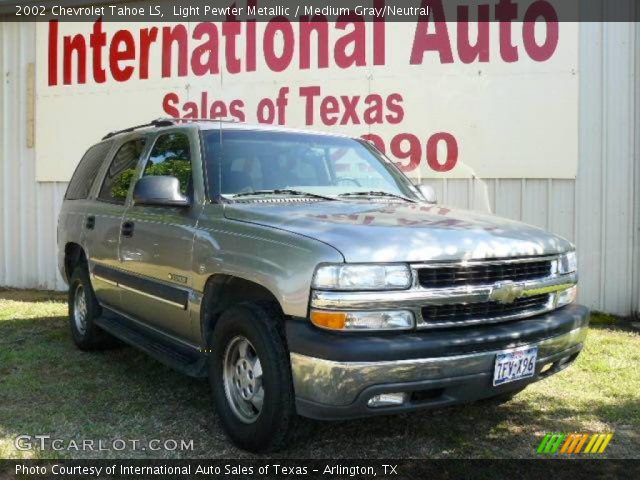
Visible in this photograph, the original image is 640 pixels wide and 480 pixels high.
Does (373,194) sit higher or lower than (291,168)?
lower

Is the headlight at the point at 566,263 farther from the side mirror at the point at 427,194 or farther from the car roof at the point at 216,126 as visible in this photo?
the car roof at the point at 216,126

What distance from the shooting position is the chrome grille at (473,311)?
303 centimetres

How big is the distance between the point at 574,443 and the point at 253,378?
190 cm

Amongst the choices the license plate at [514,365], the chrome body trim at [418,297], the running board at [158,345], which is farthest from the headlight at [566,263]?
the running board at [158,345]

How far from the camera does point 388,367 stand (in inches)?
112

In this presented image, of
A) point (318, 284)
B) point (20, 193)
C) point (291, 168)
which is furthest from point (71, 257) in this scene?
point (20, 193)

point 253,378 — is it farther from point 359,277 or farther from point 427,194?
point 427,194

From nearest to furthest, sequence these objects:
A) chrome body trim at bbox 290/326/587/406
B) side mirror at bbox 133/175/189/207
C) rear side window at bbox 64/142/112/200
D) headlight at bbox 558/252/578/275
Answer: chrome body trim at bbox 290/326/587/406, headlight at bbox 558/252/578/275, side mirror at bbox 133/175/189/207, rear side window at bbox 64/142/112/200

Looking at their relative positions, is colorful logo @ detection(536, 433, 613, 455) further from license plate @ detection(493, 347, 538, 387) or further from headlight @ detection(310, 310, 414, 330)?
A: headlight @ detection(310, 310, 414, 330)

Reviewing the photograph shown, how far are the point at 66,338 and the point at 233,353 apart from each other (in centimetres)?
337

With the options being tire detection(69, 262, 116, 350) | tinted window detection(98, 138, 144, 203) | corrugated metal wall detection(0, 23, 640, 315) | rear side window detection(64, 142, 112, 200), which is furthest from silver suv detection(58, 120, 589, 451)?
corrugated metal wall detection(0, 23, 640, 315)

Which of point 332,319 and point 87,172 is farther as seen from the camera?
point 87,172

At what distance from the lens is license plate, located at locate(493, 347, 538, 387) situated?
3111 mm

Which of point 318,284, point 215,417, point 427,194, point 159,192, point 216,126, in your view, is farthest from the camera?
point 427,194
